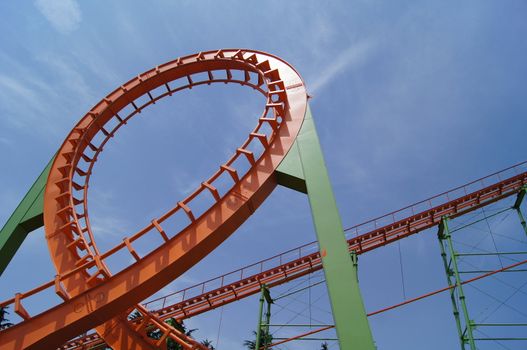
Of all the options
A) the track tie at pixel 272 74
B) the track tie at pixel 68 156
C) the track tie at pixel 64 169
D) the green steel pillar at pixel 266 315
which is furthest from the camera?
the green steel pillar at pixel 266 315

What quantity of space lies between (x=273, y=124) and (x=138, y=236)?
11.0 feet

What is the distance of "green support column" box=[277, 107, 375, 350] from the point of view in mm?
4914

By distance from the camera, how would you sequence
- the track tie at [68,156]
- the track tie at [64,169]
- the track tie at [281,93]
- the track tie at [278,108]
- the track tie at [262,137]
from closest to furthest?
1. the track tie at [262,137]
2. the track tie at [278,108]
3. the track tie at [281,93]
4. the track tie at [64,169]
5. the track tie at [68,156]

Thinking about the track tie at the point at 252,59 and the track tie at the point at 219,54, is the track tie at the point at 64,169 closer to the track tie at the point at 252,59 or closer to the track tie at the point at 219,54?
the track tie at the point at 219,54

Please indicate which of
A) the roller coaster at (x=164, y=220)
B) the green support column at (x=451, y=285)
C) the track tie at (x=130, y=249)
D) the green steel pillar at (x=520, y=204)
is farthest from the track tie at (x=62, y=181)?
the green steel pillar at (x=520, y=204)

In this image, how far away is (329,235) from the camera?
592cm

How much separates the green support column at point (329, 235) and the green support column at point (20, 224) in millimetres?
6608

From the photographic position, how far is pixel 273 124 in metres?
8.00

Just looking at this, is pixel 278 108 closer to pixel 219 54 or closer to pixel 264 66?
pixel 264 66

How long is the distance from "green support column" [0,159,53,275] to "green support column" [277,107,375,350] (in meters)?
6.61

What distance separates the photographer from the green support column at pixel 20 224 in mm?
9789

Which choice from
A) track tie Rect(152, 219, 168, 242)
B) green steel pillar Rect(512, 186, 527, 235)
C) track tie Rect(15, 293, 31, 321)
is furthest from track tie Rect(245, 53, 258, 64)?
green steel pillar Rect(512, 186, 527, 235)

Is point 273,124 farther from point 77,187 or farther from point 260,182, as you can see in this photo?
point 77,187

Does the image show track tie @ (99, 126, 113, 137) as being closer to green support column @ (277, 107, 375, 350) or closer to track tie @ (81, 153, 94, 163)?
track tie @ (81, 153, 94, 163)
